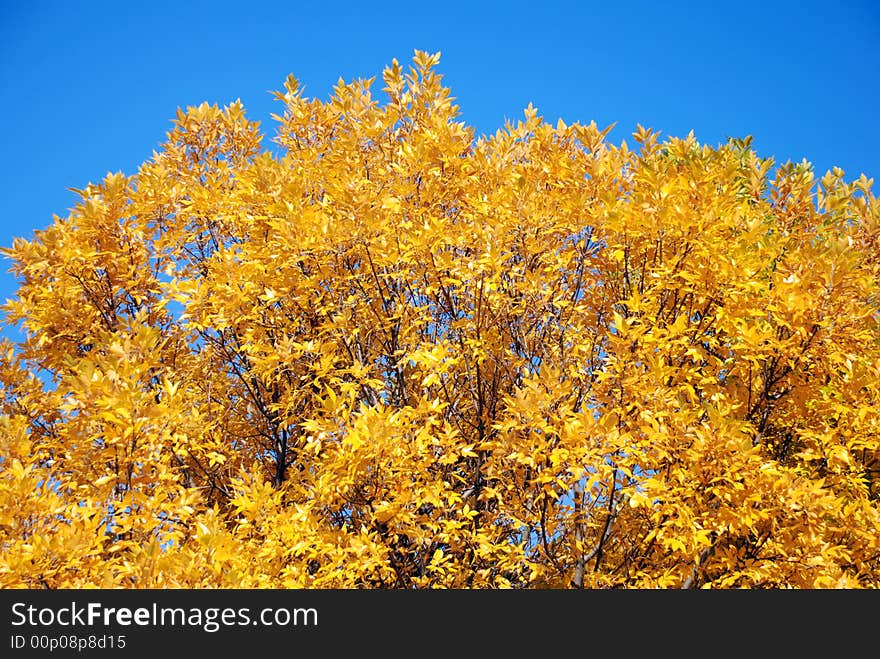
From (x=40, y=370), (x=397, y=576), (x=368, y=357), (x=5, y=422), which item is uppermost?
(x=40, y=370)

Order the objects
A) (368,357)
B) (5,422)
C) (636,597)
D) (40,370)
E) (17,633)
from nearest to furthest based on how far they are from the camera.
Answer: (17,633)
(636,597)
(5,422)
(368,357)
(40,370)

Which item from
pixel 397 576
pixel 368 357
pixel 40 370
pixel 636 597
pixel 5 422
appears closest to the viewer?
pixel 636 597

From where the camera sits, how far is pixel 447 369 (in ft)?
19.8

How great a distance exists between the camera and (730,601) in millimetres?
5035

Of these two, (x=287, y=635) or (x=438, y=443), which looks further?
(x=438, y=443)

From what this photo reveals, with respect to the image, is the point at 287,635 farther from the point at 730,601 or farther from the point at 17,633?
the point at 730,601

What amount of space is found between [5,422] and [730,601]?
207 inches

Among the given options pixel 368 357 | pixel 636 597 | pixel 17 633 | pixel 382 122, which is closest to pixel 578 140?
pixel 382 122

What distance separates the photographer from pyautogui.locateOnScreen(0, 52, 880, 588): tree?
5125mm

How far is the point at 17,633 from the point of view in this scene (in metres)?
4.58

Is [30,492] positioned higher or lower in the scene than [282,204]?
lower

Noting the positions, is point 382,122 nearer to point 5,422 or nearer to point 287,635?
point 5,422

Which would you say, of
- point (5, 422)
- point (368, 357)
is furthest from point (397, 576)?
point (5, 422)

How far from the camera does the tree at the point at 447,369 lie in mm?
5125
